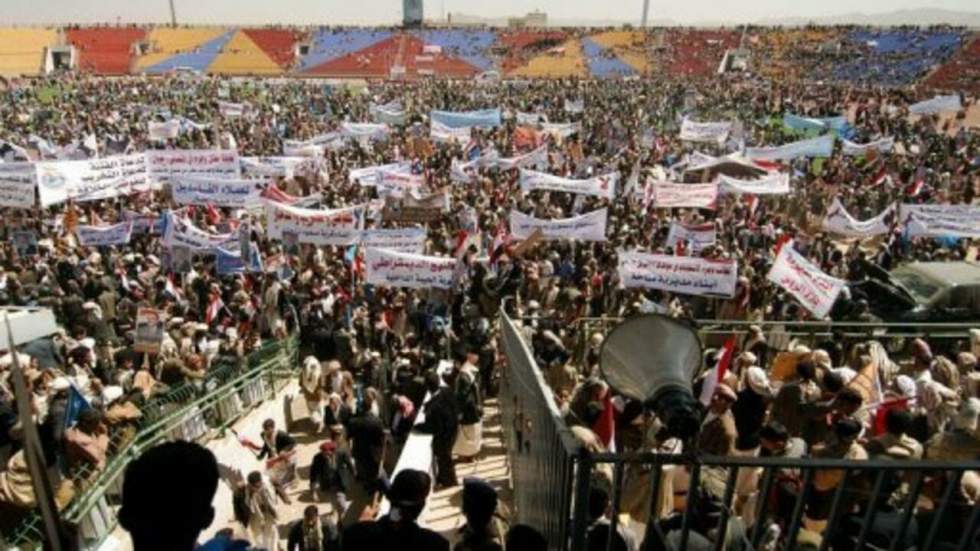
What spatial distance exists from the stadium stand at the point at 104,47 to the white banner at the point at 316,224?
222 ft

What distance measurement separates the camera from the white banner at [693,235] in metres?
11.9

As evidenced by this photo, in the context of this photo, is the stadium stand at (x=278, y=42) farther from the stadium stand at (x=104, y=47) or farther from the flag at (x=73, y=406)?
the flag at (x=73, y=406)

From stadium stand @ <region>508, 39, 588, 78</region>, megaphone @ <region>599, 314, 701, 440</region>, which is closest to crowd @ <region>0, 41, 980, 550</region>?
megaphone @ <region>599, 314, 701, 440</region>

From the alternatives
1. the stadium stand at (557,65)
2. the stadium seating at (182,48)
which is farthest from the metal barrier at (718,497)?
the stadium seating at (182,48)

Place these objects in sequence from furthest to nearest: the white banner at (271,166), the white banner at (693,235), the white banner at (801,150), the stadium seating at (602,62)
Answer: the stadium seating at (602,62), the white banner at (801,150), the white banner at (271,166), the white banner at (693,235)

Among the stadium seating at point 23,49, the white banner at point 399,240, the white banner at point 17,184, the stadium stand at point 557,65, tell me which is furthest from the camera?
the stadium seating at point 23,49

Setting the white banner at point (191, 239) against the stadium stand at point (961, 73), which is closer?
the white banner at point (191, 239)

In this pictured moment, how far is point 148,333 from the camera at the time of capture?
8945 millimetres

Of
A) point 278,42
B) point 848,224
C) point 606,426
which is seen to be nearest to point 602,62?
point 278,42

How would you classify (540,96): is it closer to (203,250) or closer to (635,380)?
(203,250)

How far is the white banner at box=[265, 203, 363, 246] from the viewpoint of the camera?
11984 millimetres

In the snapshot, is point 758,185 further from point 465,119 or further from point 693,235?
point 465,119

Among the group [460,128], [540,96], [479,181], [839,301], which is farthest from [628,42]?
[839,301]

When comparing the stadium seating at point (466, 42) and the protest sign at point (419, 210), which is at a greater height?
the stadium seating at point (466, 42)
